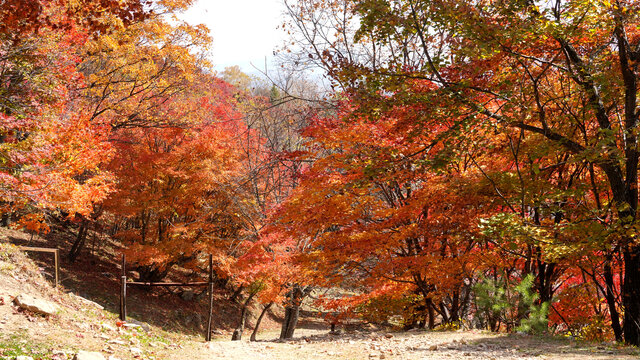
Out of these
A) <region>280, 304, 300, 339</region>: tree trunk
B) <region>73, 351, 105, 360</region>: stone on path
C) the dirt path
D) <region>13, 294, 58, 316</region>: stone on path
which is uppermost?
<region>13, 294, 58, 316</region>: stone on path

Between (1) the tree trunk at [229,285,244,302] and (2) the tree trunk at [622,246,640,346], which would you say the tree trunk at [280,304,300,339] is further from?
(2) the tree trunk at [622,246,640,346]

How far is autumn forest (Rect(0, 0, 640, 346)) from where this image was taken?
7.46m

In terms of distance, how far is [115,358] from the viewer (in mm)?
6039

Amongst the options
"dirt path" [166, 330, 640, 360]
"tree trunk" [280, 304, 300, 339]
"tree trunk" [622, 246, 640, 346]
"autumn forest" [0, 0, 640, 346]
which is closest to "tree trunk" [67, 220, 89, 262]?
"autumn forest" [0, 0, 640, 346]

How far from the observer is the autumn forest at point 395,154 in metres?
7.46

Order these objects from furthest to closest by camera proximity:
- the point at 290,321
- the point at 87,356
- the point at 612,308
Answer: the point at 290,321 < the point at 612,308 < the point at 87,356

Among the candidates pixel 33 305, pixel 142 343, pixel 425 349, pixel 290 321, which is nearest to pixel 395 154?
pixel 425 349

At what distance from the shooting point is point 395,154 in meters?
8.30

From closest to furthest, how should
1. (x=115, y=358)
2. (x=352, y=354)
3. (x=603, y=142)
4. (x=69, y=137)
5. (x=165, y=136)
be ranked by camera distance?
1. (x=115, y=358)
2. (x=603, y=142)
3. (x=352, y=354)
4. (x=69, y=137)
5. (x=165, y=136)

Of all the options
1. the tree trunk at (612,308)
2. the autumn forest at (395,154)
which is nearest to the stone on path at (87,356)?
the autumn forest at (395,154)

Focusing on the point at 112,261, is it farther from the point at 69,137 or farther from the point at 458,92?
the point at 458,92

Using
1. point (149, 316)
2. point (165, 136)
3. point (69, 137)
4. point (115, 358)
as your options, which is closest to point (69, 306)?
point (115, 358)

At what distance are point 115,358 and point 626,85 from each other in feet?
29.4

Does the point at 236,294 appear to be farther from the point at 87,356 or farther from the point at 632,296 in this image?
the point at 632,296
